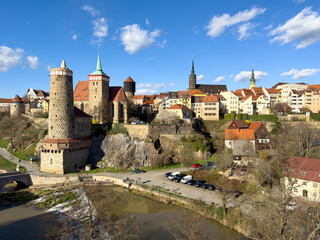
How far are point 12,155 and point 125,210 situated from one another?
33749 millimetres

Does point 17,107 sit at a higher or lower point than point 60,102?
higher

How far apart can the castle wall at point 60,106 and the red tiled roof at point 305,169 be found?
32.0m

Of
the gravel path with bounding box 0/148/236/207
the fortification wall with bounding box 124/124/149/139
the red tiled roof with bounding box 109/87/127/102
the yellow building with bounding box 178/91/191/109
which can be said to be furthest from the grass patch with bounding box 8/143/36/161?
the yellow building with bounding box 178/91/191/109

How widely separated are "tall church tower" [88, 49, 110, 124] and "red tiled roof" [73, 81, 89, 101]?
3375 mm

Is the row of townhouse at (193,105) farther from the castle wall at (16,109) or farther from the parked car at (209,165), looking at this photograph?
the castle wall at (16,109)

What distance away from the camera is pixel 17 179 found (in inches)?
1296

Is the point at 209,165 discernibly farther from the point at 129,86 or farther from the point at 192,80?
the point at 192,80

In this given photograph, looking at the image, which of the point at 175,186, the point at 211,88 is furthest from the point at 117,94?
the point at 211,88

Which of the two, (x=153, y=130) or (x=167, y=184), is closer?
(x=167, y=184)

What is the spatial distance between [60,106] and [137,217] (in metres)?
22.9

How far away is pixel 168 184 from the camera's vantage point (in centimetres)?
3034

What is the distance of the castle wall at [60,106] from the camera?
37.1 meters

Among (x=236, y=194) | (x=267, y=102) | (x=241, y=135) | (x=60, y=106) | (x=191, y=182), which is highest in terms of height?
Answer: (x=267, y=102)

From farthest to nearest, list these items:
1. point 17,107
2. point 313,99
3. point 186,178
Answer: point 17,107 < point 313,99 < point 186,178
